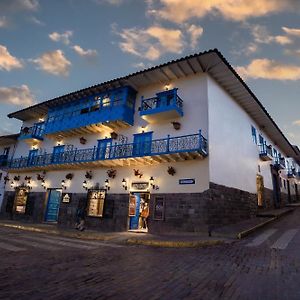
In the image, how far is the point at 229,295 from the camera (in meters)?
4.38

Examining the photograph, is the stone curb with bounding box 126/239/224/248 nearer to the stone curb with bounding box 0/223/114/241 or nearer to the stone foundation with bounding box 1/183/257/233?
the stone foundation with bounding box 1/183/257/233

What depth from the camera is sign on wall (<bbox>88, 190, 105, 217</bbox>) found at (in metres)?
17.1

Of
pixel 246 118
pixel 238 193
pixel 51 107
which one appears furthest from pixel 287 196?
pixel 51 107

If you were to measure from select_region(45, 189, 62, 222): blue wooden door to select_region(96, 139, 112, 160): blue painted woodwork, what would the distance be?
5.66 meters

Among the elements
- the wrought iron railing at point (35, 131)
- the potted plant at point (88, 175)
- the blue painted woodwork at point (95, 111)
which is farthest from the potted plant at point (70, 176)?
the wrought iron railing at point (35, 131)

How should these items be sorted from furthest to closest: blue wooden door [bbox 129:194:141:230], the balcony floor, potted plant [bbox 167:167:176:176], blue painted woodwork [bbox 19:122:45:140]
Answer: blue painted woodwork [bbox 19:122:45:140] < blue wooden door [bbox 129:194:141:230] < potted plant [bbox 167:167:176:176] < the balcony floor

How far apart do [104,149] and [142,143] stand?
359 centimetres

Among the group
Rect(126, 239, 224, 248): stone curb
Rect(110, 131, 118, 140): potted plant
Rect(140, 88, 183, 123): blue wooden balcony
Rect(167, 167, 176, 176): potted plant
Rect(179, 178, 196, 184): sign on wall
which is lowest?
Rect(126, 239, 224, 248): stone curb

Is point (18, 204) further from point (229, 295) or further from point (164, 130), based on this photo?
point (229, 295)

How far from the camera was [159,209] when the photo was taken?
47.5 ft

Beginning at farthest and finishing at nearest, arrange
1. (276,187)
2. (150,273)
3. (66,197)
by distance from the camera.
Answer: (276,187) < (66,197) < (150,273)

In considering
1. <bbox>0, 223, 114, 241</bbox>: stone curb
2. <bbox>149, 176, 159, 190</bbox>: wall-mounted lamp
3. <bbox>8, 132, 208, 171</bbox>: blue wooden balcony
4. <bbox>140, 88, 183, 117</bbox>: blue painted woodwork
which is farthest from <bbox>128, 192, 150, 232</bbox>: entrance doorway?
<bbox>140, 88, 183, 117</bbox>: blue painted woodwork

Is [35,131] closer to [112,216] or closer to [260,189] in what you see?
[112,216]

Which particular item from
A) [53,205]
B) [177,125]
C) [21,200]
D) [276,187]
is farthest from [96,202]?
[276,187]
